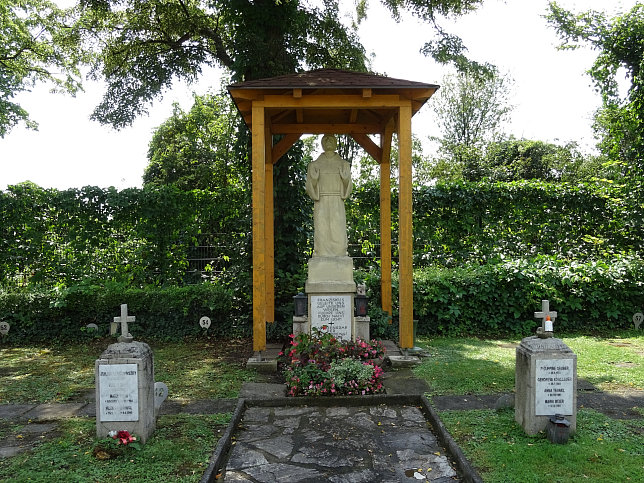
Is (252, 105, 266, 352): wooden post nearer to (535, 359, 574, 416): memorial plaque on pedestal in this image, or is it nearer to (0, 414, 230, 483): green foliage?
(0, 414, 230, 483): green foliage

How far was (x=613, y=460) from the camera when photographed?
3.69 meters

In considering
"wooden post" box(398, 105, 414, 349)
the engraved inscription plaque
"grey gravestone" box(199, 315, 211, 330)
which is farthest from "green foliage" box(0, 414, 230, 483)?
"grey gravestone" box(199, 315, 211, 330)

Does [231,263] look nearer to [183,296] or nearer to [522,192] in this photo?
[183,296]

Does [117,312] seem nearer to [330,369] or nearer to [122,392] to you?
[330,369]

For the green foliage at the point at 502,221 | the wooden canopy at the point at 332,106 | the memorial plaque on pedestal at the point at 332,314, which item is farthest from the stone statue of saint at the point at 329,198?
the green foliage at the point at 502,221

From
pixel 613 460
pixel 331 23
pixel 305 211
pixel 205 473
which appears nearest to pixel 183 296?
pixel 305 211

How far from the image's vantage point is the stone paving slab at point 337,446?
147 inches

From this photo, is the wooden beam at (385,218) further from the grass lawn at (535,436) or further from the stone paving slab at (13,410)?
the stone paving slab at (13,410)

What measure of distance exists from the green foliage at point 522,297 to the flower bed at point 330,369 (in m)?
3.11

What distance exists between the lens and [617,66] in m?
11.4

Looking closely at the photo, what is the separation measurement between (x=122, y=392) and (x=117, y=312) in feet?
17.9

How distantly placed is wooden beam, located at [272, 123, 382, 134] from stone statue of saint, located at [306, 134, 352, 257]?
1.02 m

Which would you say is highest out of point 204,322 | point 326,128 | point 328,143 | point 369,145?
point 326,128

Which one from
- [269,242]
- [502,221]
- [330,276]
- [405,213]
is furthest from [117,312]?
[502,221]
